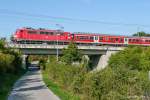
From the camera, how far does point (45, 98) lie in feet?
79.7

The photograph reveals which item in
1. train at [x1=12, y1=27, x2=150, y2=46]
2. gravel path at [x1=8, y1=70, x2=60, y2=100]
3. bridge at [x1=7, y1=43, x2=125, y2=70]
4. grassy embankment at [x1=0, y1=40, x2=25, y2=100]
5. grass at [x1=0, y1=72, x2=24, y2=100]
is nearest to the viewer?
gravel path at [x1=8, y1=70, x2=60, y2=100]

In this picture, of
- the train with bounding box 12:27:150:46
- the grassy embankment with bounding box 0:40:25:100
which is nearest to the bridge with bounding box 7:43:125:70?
the train with bounding box 12:27:150:46

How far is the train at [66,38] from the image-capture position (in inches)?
3115

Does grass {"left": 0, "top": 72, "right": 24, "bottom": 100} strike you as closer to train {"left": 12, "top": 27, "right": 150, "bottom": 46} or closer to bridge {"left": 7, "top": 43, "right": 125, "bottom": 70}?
bridge {"left": 7, "top": 43, "right": 125, "bottom": 70}

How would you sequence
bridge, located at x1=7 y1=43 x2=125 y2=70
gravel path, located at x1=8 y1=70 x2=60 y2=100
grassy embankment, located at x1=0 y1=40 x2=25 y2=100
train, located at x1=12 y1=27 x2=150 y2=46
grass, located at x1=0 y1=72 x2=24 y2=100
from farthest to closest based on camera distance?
train, located at x1=12 y1=27 x2=150 y2=46 → bridge, located at x1=7 y1=43 x2=125 y2=70 → grassy embankment, located at x1=0 y1=40 x2=25 y2=100 → grass, located at x1=0 y1=72 x2=24 y2=100 → gravel path, located at x1=8 y1=70 x2=60 y2=100

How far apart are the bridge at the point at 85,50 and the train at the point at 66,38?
2.28m

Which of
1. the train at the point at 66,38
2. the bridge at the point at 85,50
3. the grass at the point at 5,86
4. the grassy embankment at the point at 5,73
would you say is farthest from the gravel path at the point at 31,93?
the train at the point at 66,38

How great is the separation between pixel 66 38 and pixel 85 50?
15.6 ft

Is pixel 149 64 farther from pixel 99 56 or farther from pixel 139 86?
pixel 139 86

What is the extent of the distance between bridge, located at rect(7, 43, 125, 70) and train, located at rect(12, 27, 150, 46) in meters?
2.28

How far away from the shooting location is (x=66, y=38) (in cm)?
8406

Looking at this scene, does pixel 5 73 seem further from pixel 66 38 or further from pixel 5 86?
pixel 66 38

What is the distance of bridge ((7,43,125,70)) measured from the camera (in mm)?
76438

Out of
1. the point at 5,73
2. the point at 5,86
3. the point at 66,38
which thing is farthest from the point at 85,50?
the point at 5,86
